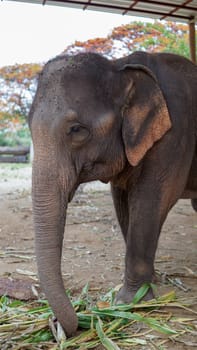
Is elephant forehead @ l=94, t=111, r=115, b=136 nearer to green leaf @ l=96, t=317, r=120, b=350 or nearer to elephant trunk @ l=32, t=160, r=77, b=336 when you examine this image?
elephant trunk @ l=32, t=160, r=77, b=336

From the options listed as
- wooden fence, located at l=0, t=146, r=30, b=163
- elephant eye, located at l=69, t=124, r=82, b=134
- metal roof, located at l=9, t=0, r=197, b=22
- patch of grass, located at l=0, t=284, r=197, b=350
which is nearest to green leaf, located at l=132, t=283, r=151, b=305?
patch of grass, located at l=0, t=284, r=197, b=350

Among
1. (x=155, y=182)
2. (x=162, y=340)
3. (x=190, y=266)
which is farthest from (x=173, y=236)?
(x=162, y=340)

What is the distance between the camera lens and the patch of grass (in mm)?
2623

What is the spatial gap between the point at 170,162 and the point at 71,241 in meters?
2.47

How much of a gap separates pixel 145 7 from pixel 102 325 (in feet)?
18.1

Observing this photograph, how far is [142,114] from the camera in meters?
3.03

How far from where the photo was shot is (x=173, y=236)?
5.57m

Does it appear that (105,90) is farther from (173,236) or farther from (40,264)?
(173,236)

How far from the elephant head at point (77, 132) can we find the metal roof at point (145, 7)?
408 cm

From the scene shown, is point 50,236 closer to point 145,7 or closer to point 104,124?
point 104,124

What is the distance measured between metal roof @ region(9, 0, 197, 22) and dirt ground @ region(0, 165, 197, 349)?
296 centimetres

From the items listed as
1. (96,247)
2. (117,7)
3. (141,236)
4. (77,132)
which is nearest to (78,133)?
(77,132)

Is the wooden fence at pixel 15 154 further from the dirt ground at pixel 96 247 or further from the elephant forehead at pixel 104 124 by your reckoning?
the elephant forehead at pixel 104 124

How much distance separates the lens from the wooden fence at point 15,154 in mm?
19547
